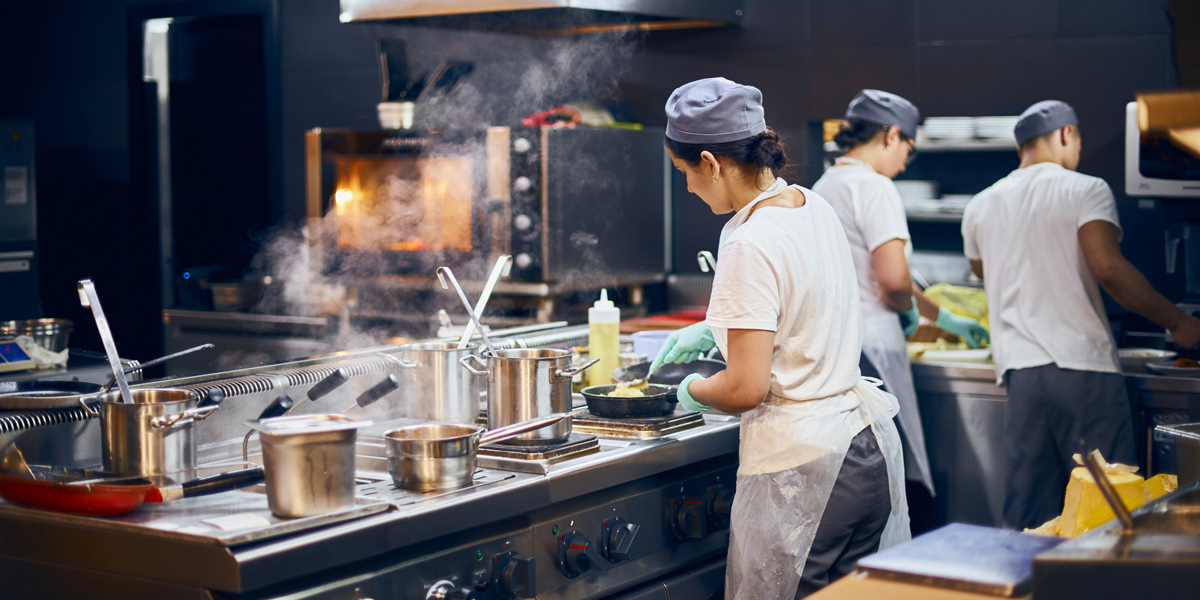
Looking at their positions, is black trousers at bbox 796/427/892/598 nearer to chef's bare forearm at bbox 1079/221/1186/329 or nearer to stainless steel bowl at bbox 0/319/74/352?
Answer: chef's bare forearm at bbox 1079/221/1186/329

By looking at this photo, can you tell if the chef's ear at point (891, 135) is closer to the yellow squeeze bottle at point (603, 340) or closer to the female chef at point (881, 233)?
the female chef at point (881, 233)

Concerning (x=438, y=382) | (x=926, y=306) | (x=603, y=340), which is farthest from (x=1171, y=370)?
(x=438, y=382)

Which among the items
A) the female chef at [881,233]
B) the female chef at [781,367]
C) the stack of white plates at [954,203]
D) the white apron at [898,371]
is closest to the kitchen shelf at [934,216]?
the stack of white plates at [954,203]

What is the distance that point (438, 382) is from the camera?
2.47 m

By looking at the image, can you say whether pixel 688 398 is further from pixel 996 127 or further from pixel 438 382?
pixel 996 127

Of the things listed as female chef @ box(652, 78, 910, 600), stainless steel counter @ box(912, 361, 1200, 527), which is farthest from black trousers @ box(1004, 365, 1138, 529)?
female chef @ box(652, 78, 910, 600)

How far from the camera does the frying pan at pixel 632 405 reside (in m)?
2.58

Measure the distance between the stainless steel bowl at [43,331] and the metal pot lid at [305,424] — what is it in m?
2.16

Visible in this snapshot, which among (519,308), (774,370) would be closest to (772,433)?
(774,370)

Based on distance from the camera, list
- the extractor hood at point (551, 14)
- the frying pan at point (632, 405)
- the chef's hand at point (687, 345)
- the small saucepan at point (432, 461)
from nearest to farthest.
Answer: the small saucepan at point (432, 461) → the frying pan at point (632, 405) → the chef's hand at point (687, 345) → the extractor hood at point (551, 14)

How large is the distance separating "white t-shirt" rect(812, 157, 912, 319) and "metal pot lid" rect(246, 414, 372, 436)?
217 cm

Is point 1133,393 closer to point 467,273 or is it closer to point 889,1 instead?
point 889,1

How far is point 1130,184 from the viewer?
411 centimetres

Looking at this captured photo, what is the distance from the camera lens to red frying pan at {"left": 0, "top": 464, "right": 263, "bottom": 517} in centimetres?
181
